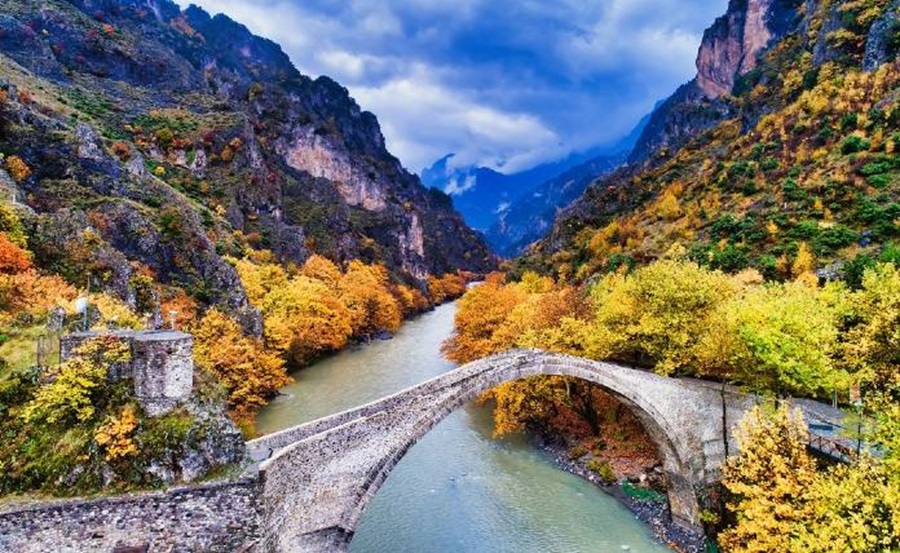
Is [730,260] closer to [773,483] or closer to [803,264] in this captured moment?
[803,264]

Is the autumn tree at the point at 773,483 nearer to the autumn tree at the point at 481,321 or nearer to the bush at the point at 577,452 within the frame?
the bush at the point at 577,452

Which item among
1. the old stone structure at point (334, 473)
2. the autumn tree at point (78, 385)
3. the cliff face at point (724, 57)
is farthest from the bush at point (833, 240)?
the cliff face at point (724, 57)

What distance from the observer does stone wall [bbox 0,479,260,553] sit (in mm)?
10305

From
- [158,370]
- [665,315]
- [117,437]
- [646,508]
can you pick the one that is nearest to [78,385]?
[117,437]

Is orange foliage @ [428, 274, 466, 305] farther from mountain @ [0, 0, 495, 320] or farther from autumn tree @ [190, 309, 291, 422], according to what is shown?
autumn tree @ [190, 309, 291, 422]

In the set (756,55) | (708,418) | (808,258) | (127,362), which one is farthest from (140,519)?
(756,55)

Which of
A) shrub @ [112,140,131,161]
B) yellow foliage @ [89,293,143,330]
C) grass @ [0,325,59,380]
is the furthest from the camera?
shrub @ [112,140,131,161]

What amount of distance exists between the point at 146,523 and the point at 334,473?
14.4 ft

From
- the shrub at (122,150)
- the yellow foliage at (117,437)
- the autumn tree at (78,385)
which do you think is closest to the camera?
the yellow foliage at (117,437)

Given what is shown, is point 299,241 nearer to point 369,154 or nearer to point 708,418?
point 708,418

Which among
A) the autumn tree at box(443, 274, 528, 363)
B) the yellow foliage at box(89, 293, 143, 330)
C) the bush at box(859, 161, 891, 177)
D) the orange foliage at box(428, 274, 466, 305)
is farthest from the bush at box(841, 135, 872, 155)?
the orange foliage at box(428, 274, 466, 305)

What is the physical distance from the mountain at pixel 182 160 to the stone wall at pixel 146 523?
1911 cm

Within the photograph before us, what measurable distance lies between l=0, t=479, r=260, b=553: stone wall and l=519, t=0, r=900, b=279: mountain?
33.3 m

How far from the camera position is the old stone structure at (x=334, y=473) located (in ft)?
34.8
